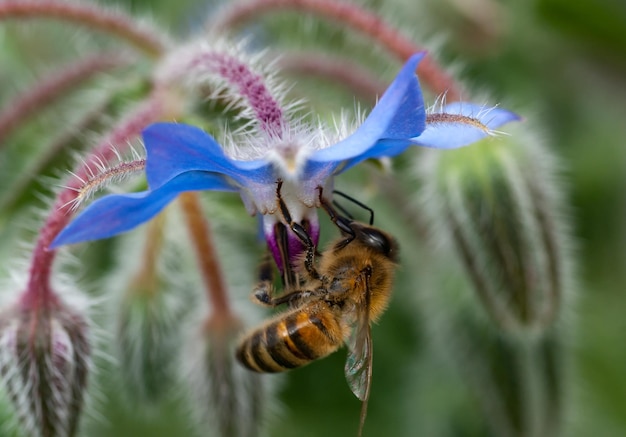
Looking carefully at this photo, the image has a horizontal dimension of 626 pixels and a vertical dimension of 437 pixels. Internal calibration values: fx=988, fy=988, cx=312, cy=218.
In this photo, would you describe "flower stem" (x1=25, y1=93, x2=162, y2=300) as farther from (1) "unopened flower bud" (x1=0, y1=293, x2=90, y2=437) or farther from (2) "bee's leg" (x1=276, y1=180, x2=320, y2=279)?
(2) "bee's leg" (x1=276, y1=180, x2=320, y2=279)

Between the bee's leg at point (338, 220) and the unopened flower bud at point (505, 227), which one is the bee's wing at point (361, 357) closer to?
the bee's leg at point (338, 220)

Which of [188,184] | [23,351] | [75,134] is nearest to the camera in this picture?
[188,184]

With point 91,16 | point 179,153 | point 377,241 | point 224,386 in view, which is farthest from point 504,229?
point 91,16

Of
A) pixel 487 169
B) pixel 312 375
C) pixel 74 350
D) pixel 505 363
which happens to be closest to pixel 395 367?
pixel 312 375

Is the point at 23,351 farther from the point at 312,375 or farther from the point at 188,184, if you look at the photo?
the point at 312,375

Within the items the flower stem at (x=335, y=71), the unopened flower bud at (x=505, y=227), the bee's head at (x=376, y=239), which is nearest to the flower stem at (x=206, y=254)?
the bee's head at (x=376, y=239)

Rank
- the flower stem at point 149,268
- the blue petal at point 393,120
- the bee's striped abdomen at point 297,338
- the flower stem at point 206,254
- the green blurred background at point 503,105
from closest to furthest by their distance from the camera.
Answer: the blue petal at point 393,120, the bee's striped abdomen at point 297,338, the flower stem at point 206,254, the flower stem at point 149,268, the green blurred background at point 503,105

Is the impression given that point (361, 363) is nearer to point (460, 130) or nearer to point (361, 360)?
point (361, 360)
